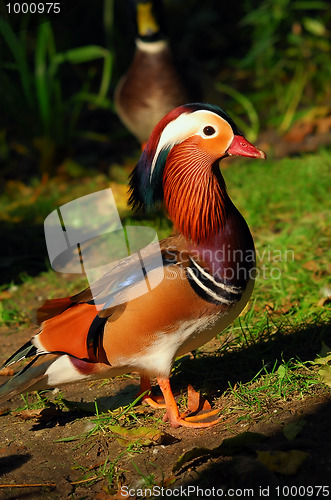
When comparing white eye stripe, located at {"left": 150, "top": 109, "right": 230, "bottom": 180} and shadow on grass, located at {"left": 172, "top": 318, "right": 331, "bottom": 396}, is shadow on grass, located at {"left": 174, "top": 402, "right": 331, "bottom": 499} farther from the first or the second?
white eye stripe, located at {"left": 150, "top": 109, "right": 230, "bottom": 180}

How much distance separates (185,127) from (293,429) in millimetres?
1075

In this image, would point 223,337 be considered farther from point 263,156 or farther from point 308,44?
point 308,44

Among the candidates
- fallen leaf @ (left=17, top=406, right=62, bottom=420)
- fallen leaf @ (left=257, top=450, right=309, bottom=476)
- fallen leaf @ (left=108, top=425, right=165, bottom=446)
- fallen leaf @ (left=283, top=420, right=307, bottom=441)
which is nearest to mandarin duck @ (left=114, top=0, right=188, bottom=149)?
fallen leaf @ (left=17, top=406, right=62, bottom=420)

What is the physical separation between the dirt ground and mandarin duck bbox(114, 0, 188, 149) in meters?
2.65

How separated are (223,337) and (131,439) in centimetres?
84

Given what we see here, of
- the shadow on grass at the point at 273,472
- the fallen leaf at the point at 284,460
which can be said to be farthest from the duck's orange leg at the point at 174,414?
the fallen leaf at the point at 284,460

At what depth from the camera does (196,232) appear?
90.0 inches

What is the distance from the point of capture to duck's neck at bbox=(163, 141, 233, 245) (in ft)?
7.47

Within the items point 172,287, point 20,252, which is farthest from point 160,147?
point 20,252

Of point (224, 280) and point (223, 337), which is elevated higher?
point (224, 280)

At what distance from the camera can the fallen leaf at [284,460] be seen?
5.78ft

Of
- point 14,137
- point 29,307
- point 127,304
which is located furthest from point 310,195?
point 14,137

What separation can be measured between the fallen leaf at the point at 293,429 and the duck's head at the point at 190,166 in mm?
705

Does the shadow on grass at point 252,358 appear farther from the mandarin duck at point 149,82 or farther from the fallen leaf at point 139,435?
the mandarin duck at point 149,82
